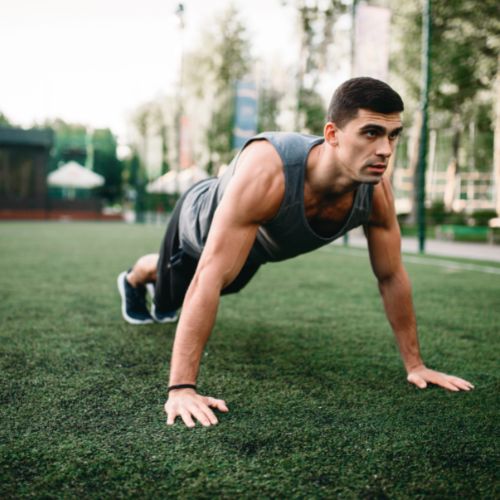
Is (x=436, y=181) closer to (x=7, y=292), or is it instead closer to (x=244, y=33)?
(x=244, y=33)

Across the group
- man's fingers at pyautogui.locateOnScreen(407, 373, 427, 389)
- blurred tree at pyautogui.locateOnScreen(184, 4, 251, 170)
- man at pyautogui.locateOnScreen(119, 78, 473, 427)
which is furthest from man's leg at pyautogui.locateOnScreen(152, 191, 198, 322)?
blurred tree at pyautogui.locateOnScreen(184, 4, 251, 170)

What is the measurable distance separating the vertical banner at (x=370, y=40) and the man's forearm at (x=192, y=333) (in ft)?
35.9

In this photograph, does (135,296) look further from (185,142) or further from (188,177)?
(188,177)

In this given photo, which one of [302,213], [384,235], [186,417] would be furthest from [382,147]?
[186,417]

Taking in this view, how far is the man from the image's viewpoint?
2145 millimetres

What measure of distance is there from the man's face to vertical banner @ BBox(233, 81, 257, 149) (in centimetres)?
1513

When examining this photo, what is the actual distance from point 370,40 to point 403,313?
1082 centimetres

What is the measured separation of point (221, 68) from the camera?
38469 millimetres

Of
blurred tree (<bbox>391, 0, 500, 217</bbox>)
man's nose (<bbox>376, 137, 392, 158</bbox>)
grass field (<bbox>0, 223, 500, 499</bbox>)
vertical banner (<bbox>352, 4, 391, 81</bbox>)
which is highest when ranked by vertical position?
blurred tree (<bbox>391, 0, 500, 217</bbox>)

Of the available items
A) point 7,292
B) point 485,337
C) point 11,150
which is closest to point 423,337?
point 485,337

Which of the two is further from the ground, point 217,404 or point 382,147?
point 382,147

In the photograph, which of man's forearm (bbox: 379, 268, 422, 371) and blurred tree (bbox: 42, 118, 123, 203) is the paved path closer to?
man's forearm (bbox: 379, 268, 422, 371)

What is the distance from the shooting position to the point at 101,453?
1.78m

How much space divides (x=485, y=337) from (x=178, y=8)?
797 inches
